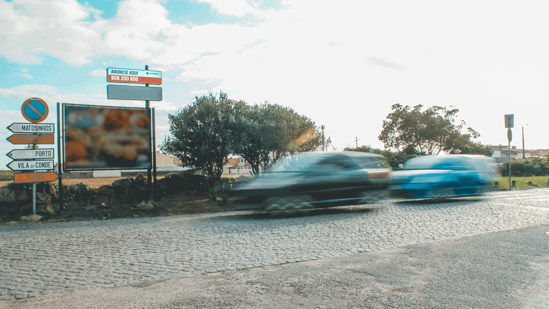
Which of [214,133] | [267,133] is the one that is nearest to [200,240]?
[214,133]

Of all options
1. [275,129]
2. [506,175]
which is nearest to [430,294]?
[275,129]

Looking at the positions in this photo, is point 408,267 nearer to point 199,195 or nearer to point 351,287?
point 351,287

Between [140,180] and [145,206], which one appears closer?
[145,206]

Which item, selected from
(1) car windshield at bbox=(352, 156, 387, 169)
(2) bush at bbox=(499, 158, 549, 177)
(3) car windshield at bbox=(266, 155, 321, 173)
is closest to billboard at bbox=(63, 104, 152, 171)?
(3) car windshield at bbox=(266, 155, 321, 173)

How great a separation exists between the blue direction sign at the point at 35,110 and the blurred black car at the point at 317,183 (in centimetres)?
570

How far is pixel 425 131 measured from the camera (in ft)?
160

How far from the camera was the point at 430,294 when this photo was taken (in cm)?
364

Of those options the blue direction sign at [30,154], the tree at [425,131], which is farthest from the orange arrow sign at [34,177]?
the tree at [425,131]

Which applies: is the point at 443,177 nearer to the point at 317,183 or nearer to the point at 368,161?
the point at 368,161

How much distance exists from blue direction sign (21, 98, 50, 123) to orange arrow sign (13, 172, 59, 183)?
1432 millimetres

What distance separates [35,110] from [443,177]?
1203 centimetres

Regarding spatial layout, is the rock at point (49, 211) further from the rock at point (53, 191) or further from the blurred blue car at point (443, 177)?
the blurred blue car at point (443, 177)

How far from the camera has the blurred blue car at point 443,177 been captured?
1134cm

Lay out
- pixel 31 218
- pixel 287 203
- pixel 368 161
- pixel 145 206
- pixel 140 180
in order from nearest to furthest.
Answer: pixel 287 203, pixel 31 218, pixel 368 161, pixel 145 206, pixel 140 180
